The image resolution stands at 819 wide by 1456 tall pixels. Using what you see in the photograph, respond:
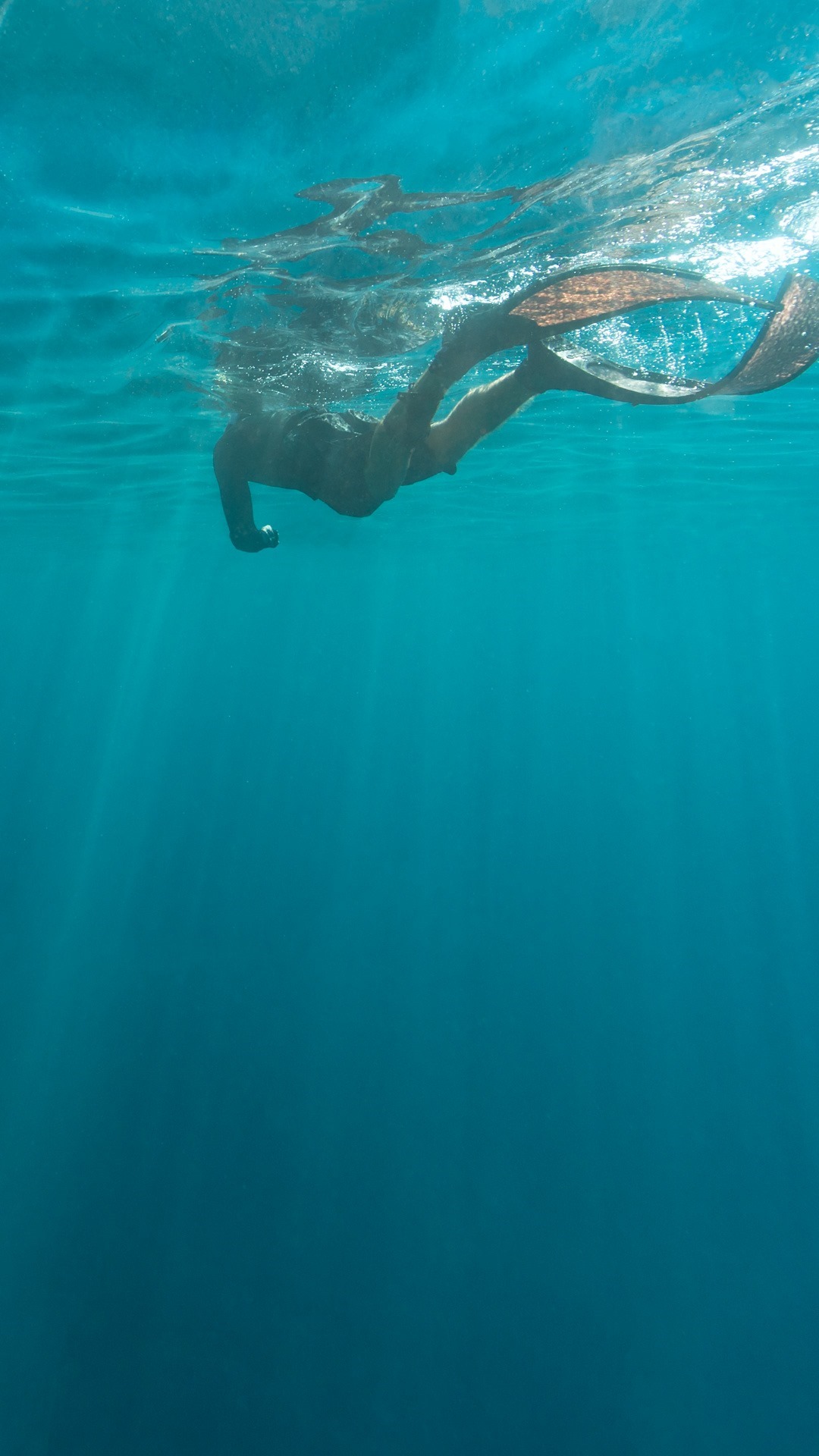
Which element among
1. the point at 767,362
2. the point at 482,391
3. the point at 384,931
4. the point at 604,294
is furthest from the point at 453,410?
the point at 384,931

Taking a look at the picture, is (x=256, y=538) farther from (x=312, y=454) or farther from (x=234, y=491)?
(x=312, y=454)

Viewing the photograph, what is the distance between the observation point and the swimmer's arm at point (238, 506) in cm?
545

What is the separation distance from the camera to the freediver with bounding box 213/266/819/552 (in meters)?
4.11

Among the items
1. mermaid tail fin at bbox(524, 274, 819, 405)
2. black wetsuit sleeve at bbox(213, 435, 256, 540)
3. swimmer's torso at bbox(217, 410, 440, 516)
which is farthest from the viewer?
black wetsuit sleeve at bbox(213, 435, 256, 540)

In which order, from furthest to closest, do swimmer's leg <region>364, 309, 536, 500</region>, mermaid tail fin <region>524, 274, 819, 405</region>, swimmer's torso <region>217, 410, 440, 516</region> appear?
swimmer's torso <region>217, 410, 440, 516</region> → swimmer's leg <region>364, 309, 536, 500</region> → mermaid tail fin <region>524, 274, 819, 405</region>

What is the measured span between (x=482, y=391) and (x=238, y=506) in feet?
6.27

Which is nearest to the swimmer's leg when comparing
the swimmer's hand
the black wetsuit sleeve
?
the swimmer's hand

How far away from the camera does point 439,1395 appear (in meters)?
12.1

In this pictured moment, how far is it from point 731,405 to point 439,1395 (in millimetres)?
19521

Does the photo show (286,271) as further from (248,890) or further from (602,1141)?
(248,890)

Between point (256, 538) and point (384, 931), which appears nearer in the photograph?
point (256, 538)

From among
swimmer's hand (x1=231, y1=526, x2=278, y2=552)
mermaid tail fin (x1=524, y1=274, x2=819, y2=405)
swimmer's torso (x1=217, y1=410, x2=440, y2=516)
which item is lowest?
swimmer's hand (x1=231, y1=526, x2=278, y2=552)

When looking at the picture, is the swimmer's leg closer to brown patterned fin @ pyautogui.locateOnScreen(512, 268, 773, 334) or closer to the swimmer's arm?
brown patterned fin @ pyautogui.locateOnScreen(512, 268, 773, 334)

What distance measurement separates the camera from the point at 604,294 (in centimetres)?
432
